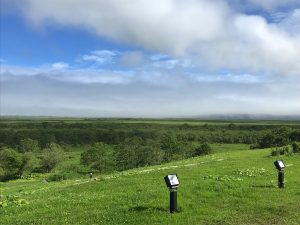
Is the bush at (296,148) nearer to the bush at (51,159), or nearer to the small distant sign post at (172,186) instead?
the small distant sign post at (172,186)

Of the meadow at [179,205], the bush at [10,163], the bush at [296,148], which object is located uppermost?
the bush at [296,148]

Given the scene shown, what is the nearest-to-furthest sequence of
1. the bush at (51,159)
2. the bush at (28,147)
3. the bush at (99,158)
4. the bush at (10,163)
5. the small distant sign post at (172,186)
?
the small distant sign post at (172,186), the bush at (99,158), the bush at (10,163), the bush at (51,159), the bush at (28,147)

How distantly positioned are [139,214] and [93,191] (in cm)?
706

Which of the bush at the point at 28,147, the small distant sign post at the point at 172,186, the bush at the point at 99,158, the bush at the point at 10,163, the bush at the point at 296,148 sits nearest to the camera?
the small distant sign post at the point at 172,186

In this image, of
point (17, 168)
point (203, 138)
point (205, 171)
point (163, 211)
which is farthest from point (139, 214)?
point (203, 138)

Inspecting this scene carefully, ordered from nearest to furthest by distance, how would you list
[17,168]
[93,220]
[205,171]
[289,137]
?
[93,220] < [205,171] < [289,137] < [17,168]

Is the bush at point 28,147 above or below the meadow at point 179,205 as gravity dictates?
below

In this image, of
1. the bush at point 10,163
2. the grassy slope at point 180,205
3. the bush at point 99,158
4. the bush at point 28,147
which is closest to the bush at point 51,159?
the bush at point 99,158

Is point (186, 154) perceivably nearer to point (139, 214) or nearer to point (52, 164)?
point (52, 164)

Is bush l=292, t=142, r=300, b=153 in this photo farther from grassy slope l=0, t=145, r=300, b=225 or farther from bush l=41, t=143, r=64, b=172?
bush l=41, t=143, r=64, b=172

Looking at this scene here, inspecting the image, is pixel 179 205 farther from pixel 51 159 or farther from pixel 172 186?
pixel 51 159

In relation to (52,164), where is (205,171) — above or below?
above

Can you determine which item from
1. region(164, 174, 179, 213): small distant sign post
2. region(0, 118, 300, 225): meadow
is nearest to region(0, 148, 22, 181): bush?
region(0, 118, 300, 225): meadow

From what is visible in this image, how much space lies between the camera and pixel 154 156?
11131cm
